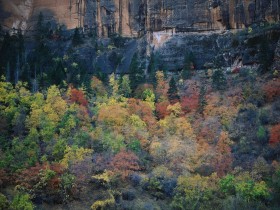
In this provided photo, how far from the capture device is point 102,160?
44406mm

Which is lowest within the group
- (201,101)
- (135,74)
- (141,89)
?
(201,101)

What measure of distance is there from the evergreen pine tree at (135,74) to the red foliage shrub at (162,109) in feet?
26.2

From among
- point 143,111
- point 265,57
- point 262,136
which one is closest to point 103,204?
point 143,111

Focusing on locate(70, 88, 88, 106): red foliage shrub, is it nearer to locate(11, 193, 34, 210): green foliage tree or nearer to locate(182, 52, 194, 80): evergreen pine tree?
locate(182, 52, 194, 80): evergreen pine tree

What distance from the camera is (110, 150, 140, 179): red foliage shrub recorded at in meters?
43.4

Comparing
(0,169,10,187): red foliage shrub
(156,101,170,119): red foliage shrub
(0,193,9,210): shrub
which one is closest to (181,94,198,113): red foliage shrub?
(156,101,170,119): red foliage shrub

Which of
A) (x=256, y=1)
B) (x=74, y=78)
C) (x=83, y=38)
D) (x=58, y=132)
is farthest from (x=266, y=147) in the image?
(x=83, y=38)

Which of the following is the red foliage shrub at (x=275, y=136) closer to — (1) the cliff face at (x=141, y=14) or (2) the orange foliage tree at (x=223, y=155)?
(2) the orange foliage tree at (x=223, y=155)

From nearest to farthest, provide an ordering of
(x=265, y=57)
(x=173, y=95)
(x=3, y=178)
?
1. (x=3, y=178)
2. (x=173, y=95)
3. (x=265, y=57)

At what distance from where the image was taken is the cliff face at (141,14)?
76.7 metres

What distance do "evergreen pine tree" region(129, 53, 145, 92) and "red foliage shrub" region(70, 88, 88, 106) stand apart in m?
8.24

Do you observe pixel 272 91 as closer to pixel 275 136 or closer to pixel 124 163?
pixel 275 136

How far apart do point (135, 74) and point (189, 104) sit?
1365 centimetres

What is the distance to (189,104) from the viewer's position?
2226 inches
